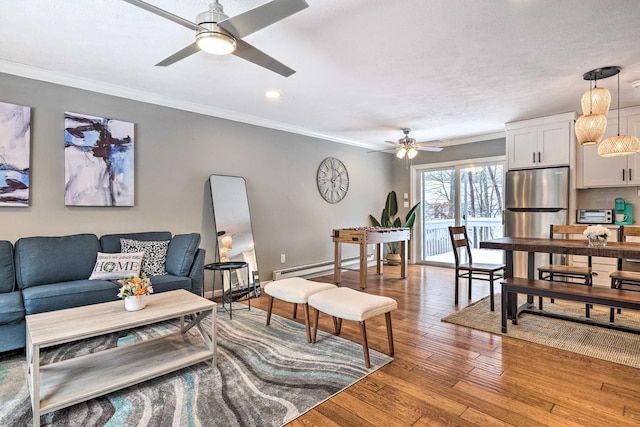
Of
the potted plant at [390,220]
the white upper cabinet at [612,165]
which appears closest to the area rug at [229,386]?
the potted plant at [390,220]

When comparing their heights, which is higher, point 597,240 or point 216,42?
point 216,42

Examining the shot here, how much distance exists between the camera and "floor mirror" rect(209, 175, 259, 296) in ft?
14.3

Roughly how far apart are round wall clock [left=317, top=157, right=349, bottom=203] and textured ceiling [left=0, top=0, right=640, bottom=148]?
145cm

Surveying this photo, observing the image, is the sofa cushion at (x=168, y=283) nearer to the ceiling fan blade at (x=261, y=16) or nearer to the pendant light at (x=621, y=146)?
the ceiling fan blade at (x=261, y=16)

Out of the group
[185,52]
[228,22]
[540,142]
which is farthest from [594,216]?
[185,52]

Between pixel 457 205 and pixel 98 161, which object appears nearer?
pixel 98 161

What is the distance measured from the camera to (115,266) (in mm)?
3273

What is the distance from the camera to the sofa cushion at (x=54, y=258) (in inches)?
117

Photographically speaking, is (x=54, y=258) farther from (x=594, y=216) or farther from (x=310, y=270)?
(x=594, y=216)

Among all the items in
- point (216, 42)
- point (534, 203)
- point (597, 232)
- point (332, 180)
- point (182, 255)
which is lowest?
point (182, 255)

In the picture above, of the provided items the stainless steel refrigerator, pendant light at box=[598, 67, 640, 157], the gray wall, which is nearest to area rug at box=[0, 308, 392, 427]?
the gray wall

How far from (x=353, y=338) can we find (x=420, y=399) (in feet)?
3.27

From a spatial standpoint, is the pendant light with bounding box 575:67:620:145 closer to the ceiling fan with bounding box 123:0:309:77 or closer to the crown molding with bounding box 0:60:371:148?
the ceiling fan with bounding box 123:0:309:77

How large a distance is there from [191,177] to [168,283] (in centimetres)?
151
